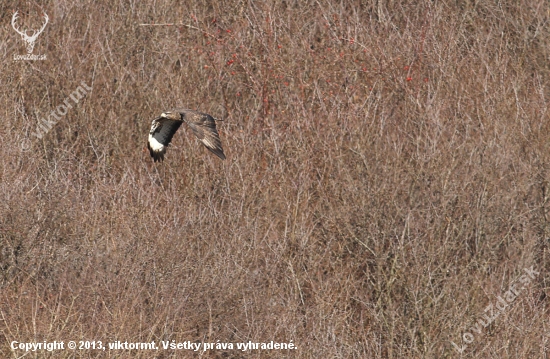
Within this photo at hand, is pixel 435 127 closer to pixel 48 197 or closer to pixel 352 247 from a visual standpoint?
pixel 352 247

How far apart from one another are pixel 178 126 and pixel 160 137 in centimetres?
15

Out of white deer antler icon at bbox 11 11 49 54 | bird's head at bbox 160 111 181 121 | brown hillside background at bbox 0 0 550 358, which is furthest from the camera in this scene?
white deer antler icon at bbox 11 11 49 54

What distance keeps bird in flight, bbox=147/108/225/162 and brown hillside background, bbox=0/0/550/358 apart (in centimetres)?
26

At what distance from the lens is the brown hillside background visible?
5664mm

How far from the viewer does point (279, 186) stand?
6.84m

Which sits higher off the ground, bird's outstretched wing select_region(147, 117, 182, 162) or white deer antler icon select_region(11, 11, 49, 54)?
white deer antler icon select_region(11, 11, 49, 54)

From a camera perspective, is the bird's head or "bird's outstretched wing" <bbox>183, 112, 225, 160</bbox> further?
the bird's head

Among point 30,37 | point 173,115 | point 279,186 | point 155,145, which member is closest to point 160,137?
point 155,145

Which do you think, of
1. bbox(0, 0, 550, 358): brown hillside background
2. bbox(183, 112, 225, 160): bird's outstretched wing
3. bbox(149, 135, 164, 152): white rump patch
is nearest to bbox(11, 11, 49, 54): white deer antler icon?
bbox(0, 0, 550, 358): brown hillside background

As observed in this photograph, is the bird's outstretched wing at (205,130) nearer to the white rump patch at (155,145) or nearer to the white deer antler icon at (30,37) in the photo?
the white rump patch at (155,145)

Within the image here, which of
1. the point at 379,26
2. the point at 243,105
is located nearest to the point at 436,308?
the point at 243,105

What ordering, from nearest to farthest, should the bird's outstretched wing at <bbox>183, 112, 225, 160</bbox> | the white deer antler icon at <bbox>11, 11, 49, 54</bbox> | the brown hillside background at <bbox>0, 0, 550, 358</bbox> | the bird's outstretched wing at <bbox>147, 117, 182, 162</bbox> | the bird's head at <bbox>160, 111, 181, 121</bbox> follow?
the brown hillside background at <bbox>0, 0, 550, 358</bbox>
the bird's outstretched wing at <bbox>183, 112, 225, 160</bbox>
the bird's head at <bbox>160, 111, 181, 121</bbox>
the bird's outstretched wing at <bbox>147, 117, 182, 162</bbox>
the white deer antler icon at <bbox>11, 11, 49, 54</bbox>

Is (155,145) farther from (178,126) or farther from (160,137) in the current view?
(178,126)

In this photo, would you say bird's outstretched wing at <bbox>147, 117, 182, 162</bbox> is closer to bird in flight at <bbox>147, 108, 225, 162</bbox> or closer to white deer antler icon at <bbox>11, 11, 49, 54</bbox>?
bird in flight at <bbox>147, 108, 225, 162</bbox>
